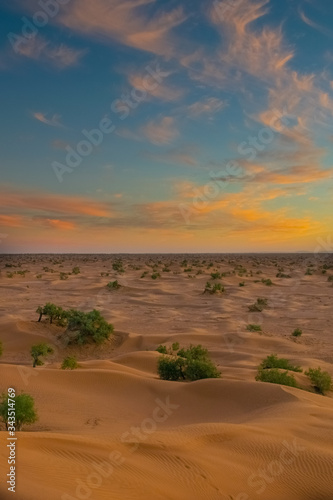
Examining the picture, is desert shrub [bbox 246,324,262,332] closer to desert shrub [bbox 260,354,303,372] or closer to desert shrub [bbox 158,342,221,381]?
desert shrub [bbox 260,354,303,372]

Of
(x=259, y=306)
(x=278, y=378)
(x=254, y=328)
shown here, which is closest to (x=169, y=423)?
(x=278, y=378)

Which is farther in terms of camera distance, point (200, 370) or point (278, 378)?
point (200, 370)

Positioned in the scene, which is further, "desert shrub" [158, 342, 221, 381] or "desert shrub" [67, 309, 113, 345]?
"desert shrub" [67, 309, 113, 345]

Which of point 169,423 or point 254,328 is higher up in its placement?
point 254,328

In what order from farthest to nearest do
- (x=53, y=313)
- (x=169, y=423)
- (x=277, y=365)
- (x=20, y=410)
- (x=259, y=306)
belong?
1. (x=259, y=306)
2. (x=53, y=313)
3. (x=277, y=365)
4. (x=169, y=423)
5. (x=20, y=410)

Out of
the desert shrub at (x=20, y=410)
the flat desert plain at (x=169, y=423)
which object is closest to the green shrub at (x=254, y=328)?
the flat desert plain at (x=169, y=423)

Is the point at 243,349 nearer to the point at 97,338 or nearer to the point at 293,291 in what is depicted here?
the point at 97,338

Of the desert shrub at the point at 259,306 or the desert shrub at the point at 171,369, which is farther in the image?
the desert shrub at the point at 259,306

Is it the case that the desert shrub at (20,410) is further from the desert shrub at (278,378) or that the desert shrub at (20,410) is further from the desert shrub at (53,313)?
the desert shrub at (53,313)

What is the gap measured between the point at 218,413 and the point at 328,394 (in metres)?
2.94

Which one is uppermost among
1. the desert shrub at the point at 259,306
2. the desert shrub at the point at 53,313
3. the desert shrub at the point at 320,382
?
the desert shrub at the point at 53,313

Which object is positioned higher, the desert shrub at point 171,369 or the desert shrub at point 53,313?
the desert shrub at point 53,313

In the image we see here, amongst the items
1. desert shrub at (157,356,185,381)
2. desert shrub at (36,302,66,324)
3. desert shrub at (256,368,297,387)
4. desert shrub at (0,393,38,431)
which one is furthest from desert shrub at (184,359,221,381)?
desert shrub at (36,302,66,324)

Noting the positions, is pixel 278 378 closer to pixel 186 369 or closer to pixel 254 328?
pixel 186 369
